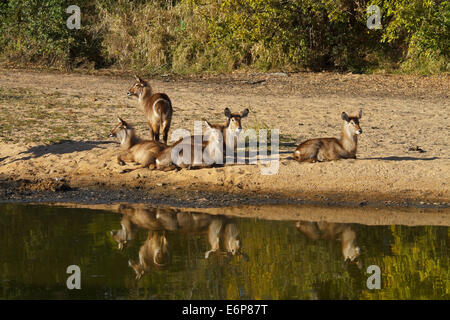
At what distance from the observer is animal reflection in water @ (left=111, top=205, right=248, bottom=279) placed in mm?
9134

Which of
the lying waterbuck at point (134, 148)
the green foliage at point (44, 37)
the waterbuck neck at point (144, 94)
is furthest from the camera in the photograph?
the green foliage at point (44, 37)

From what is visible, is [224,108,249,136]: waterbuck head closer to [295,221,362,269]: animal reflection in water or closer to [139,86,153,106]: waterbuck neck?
[139,86,153,106]: waterbuck neck

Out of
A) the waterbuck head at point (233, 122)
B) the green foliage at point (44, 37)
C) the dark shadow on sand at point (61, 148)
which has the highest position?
the green foliage at point (44, 37)

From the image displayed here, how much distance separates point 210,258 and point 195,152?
4.06 meters

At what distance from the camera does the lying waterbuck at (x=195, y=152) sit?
12.9m

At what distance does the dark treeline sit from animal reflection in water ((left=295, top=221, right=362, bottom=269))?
1103 centimetres

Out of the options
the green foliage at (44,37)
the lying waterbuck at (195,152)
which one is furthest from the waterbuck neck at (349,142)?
the green foliage at (44,37)

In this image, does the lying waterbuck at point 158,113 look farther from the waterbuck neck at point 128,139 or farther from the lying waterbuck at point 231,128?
the lying waterbuck at point 231,128

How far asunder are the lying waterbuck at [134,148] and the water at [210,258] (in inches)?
82.6

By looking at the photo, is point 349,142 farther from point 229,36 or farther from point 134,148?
point 229,36

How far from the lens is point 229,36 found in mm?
22938

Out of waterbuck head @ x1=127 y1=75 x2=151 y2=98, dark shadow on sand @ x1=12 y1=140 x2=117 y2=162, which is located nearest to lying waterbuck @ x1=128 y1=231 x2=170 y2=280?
dark shadow on sand @ x1=12 y1=140 x2=117 y2=162

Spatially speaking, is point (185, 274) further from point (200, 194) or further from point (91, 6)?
point (91, 6)
